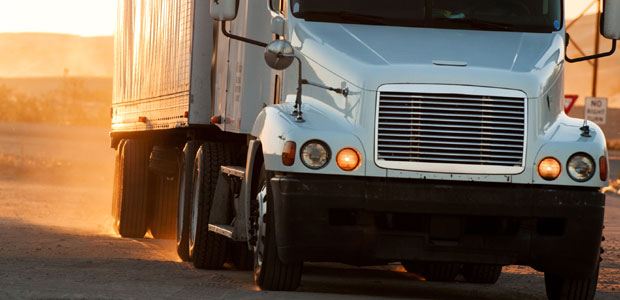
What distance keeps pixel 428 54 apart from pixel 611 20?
1555 mm

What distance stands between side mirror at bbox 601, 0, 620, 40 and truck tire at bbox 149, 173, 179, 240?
8.16m

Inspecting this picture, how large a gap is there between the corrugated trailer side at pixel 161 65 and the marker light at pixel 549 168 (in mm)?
5150

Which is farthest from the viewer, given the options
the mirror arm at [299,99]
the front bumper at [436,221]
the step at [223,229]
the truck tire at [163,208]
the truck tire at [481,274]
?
the truck tire at [163,208]

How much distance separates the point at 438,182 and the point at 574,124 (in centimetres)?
118

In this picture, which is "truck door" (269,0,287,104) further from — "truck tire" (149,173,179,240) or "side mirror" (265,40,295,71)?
"truck tire" (149,173,179,240)

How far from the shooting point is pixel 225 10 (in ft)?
40.9

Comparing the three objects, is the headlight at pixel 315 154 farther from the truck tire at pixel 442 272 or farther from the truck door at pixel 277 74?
the truck tire at pixel 442 272

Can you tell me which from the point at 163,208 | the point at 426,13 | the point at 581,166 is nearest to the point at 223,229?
the point at 426,13

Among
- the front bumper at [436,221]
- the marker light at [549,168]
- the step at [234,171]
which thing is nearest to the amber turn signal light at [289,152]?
the front bumper at [436,221]

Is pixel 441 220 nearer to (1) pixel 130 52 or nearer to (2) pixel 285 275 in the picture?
(2) pixel 285 275

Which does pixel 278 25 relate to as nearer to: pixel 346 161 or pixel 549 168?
pixel 346 161

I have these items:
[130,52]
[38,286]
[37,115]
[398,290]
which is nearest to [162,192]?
[130,52]

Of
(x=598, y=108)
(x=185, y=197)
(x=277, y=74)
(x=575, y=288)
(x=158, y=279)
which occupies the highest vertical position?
(x=598, y=108)

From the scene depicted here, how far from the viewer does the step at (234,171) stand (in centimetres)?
1377
